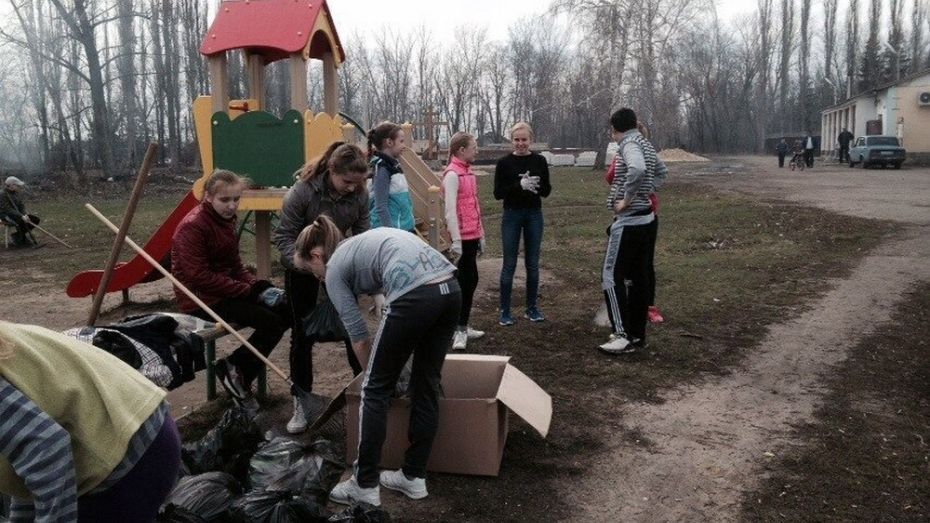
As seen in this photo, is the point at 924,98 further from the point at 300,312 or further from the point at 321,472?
the point at 321,472

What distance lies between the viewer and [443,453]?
4020 millimetres

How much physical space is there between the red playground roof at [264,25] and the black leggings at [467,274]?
2644mm

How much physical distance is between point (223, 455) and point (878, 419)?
3565mm

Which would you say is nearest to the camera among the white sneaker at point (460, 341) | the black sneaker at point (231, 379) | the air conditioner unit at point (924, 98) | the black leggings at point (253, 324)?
the black sneaker at point (231, 379)

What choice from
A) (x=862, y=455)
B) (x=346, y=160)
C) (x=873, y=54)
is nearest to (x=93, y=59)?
(x=346, y=160)

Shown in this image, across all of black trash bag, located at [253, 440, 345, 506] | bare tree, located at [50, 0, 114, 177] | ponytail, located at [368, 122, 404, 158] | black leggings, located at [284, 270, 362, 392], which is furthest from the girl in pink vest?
bare tree, located at [50, 0, 114, 177]

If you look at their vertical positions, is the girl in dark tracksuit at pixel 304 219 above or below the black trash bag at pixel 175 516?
above

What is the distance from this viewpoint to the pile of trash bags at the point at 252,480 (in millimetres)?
3113

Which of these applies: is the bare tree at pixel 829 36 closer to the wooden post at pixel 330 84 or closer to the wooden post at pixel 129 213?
the wooden post at pixel 330 84

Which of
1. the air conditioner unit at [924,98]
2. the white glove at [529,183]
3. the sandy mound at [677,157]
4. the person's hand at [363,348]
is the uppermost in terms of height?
the air conditioner unit at [924,98]

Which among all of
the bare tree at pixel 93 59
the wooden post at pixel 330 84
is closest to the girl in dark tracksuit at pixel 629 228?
the wooden post at pixel 330 84

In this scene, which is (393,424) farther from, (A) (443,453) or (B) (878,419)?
(B) (878,419)

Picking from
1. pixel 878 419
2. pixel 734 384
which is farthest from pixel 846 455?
pixel 734 384

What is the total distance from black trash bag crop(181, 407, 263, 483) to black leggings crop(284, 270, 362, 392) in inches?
24.7
